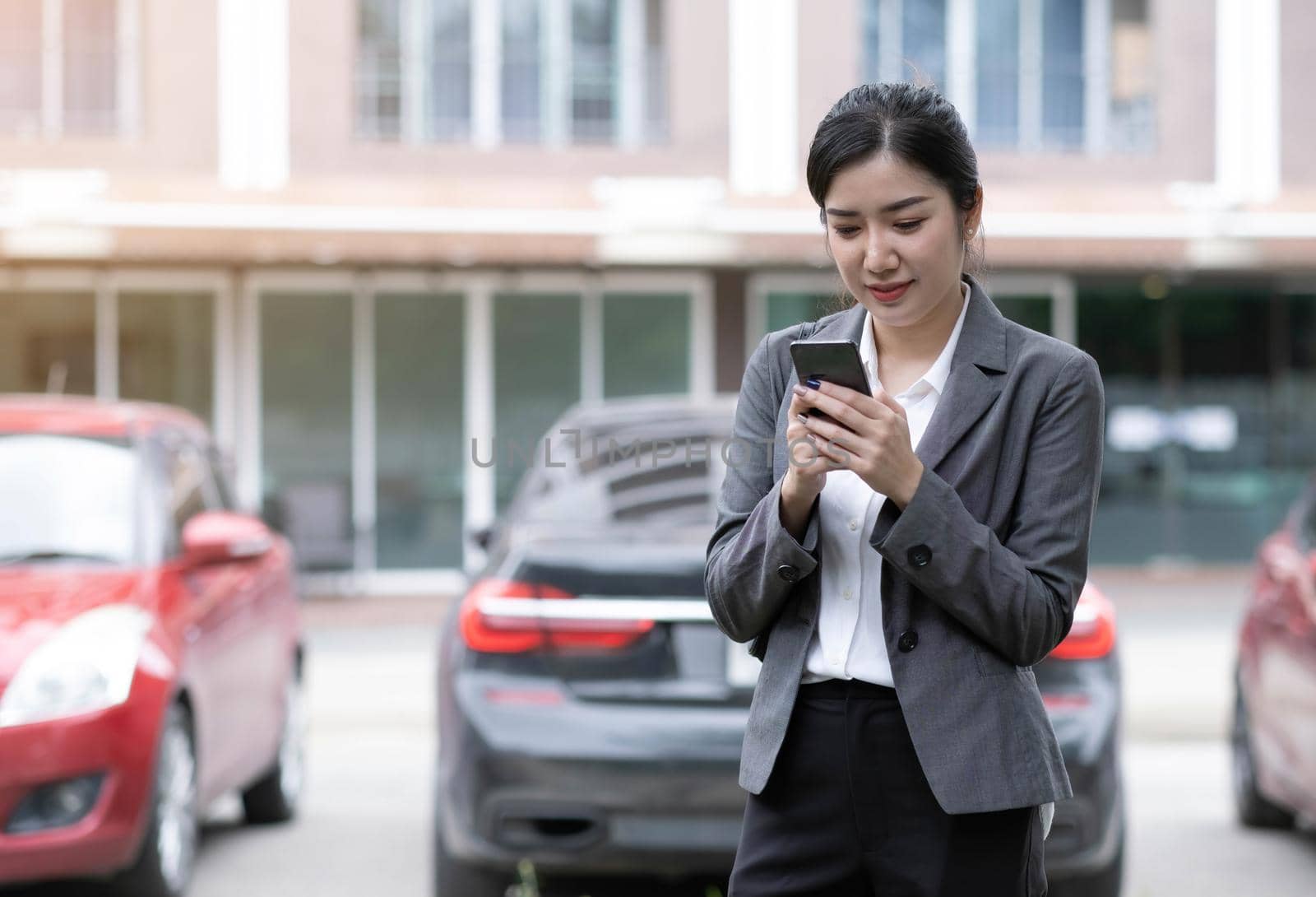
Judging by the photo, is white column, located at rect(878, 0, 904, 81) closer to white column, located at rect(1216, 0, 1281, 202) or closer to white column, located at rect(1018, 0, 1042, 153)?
white column, located at rect(1018, 0, 1042, 153)

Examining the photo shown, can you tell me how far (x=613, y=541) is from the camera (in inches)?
185

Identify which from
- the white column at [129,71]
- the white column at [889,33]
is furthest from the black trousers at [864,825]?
the white column at [889,33]

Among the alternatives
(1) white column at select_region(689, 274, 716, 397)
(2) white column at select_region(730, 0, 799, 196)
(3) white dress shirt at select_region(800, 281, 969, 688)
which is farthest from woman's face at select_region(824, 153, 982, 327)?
(2) white column at select_region(730, 0, 799, 196)

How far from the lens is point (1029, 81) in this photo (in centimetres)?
1859

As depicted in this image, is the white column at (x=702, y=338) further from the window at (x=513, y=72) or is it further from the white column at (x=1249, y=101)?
the white column at (x=1249, y=101)

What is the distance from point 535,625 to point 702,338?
13.4 m

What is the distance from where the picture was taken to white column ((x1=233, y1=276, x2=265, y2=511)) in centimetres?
1741

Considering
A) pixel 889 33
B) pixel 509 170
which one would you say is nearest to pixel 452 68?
pixel 509 170

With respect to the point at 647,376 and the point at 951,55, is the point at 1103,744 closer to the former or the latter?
the point at 647,376

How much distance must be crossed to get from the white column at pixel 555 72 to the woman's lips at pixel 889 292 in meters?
16.0

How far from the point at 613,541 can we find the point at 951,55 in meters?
14.9

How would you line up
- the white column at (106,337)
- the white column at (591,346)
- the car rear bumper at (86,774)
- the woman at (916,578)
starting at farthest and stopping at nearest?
the white column at (591,346) < the white column at (106,337) < the car rear bumper at (86,774) < the woman at (916,578)

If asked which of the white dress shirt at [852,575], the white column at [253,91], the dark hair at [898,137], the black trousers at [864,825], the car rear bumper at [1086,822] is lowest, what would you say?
the car rear bumper at [1086,822]

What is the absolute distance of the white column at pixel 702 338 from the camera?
17906 millimetres
